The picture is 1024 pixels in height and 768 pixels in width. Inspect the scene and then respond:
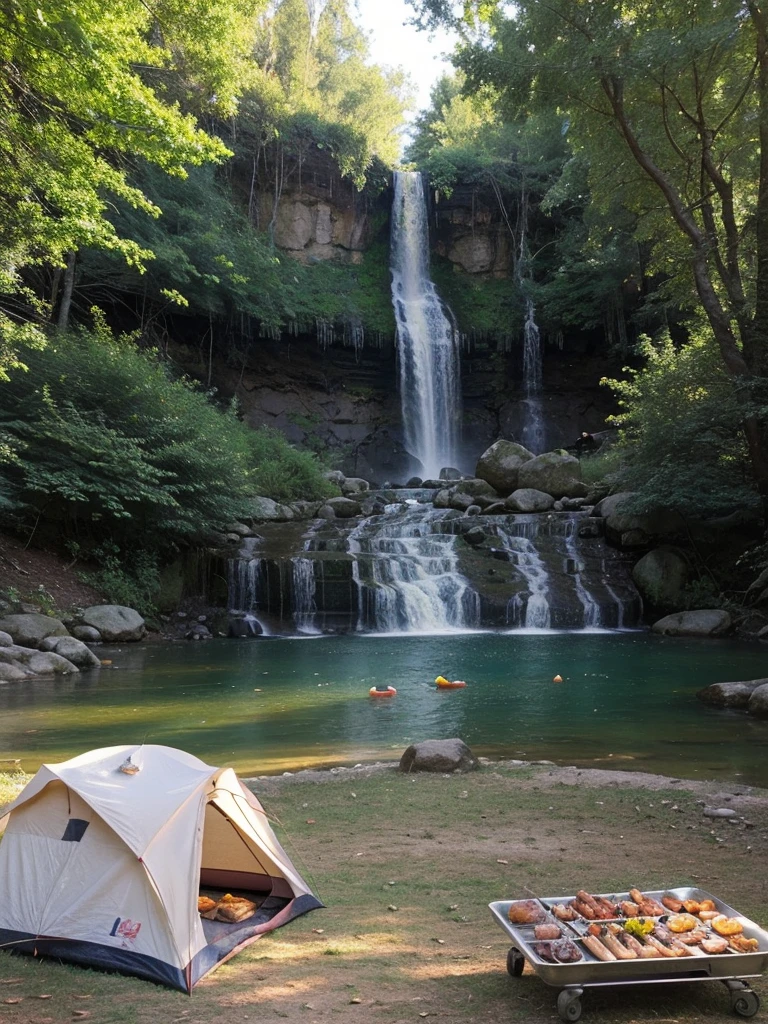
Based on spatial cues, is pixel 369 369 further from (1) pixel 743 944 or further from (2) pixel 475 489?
(1) pixel 743 944

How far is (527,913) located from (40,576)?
16.3 meters

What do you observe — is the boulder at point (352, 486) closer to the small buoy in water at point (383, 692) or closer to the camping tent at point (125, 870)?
the small buoy in water at point (383, 692)

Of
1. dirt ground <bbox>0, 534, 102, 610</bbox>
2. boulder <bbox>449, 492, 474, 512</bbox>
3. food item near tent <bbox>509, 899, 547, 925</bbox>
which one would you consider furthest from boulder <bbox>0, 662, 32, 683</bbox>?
boulder <bbox>449, 492, 474, 512</bbox>

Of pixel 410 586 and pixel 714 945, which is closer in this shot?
pixel 714 945

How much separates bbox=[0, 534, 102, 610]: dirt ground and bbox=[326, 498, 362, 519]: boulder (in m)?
7.87

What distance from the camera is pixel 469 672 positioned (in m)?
13.8

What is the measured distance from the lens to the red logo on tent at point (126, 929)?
403 centimetres

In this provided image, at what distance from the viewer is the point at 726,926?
362 centimetres

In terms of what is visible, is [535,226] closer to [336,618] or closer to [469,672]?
Result: [336,618]

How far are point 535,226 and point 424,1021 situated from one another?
38021 mm

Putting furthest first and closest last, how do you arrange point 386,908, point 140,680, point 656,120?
1. point 656,120
2. point 140,680
3. point 386,908

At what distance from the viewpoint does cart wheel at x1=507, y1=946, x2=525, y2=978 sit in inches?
147

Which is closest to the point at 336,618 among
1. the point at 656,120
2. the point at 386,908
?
the point at 656,120

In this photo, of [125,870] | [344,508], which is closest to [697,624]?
[344,508]
